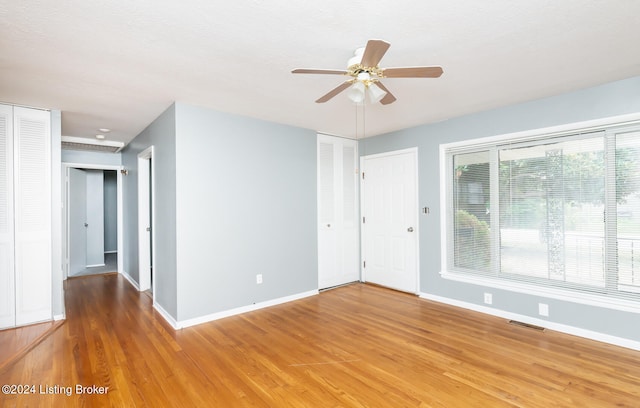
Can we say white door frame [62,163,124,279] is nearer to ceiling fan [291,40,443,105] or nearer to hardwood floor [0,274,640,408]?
hardwood floor [0,274,640,408]

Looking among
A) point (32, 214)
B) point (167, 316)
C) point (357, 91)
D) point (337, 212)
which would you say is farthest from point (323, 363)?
point (32, 214)

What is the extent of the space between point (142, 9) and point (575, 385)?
389 cm

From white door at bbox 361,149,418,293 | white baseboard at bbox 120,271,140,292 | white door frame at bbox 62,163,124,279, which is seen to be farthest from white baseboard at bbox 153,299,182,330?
white door at bbox 361,149,418,293

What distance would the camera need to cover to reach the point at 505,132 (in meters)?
3.76

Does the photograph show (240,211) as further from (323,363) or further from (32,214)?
(32,214)

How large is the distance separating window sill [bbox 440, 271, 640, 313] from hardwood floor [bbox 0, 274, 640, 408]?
15.0 inches

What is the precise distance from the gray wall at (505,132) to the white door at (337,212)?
1.58 feet

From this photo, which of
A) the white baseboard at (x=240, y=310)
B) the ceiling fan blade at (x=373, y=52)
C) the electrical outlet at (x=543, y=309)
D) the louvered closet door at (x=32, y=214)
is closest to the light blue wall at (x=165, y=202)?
the white baseboard at (x=240, y=310)

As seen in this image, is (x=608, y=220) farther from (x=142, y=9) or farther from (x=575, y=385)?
(x=142, y=9)

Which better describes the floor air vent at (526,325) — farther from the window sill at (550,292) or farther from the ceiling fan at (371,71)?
the ceiling fan at (371,71)

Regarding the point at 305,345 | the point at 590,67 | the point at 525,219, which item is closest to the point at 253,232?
the point at 305,345

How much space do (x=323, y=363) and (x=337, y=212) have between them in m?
2.78

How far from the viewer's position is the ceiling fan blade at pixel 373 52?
1672 mm

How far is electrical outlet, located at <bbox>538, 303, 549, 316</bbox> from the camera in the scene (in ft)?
11.3
